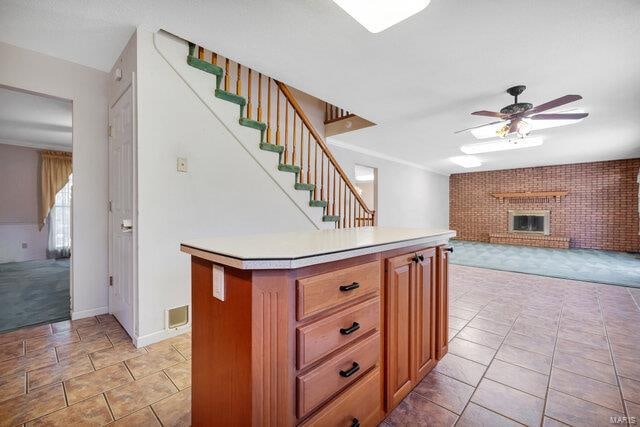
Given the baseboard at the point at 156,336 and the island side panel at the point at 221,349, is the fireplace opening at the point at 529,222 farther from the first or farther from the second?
the island side panel at the point at 221,349

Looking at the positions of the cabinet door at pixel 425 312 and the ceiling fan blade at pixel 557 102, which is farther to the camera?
the ceiling fan blade at pixel 557 102

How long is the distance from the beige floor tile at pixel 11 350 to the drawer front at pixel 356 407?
236 cm

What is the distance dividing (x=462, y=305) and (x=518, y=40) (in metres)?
2.70

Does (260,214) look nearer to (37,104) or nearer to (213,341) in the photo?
(213,341)

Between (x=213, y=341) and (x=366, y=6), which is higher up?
(x=366, y=6)

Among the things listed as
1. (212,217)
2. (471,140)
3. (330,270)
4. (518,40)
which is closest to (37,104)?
(212,217)

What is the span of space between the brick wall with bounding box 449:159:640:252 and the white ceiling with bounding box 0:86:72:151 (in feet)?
34.7

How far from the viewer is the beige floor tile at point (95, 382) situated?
1.58 m

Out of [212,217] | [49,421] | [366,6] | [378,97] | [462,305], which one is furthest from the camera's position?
[378,97]

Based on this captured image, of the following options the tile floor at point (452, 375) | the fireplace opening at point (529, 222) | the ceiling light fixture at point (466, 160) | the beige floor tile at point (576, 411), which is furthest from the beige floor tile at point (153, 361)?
the fireplace opening at point (529, 222)

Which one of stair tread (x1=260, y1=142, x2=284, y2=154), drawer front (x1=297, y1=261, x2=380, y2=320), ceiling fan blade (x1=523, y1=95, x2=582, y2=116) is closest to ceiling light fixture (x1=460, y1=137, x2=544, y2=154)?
ceiling fan blade (x1=523, y1=95, x2=582, y2=116)

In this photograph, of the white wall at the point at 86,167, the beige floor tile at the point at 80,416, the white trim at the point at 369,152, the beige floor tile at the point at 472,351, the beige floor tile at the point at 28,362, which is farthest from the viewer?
the white trim at the point at 369,152

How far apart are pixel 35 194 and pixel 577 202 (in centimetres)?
1368

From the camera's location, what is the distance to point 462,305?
322 cm
